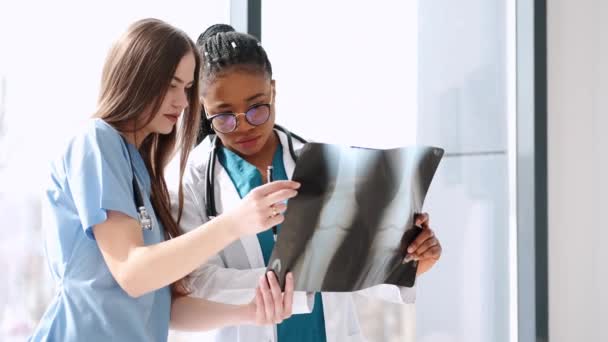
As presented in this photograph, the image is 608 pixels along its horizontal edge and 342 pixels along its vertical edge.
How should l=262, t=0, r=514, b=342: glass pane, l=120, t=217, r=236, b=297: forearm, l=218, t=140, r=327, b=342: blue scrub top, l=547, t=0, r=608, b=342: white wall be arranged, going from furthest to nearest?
l=547, t=0, r=608, b=342: white wall, l=262, t=0, r=514, b=342: glass pane, l=218, t=140, r=327, b=342: blue scrub top, l=120, t=217, r=236, b=297: forearm

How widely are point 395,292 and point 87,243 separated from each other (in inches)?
23.2

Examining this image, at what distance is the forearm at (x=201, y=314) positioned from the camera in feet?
4.49

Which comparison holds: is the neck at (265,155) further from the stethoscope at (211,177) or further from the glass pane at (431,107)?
the glass pane at (431,107)

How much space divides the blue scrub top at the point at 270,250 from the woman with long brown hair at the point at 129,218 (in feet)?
0.52

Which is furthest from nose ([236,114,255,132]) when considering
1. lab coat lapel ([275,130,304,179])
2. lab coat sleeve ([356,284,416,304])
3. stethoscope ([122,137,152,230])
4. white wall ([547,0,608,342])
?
white wall ([547,0,608,342])

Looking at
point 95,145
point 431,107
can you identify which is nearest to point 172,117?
point 95,145

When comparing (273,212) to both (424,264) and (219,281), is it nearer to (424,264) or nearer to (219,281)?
(219,281)

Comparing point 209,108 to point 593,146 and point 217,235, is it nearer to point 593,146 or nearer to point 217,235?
point 217,235

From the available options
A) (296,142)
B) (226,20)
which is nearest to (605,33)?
(226,20)

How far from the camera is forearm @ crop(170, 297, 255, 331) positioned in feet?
4.49

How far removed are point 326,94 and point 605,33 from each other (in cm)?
125

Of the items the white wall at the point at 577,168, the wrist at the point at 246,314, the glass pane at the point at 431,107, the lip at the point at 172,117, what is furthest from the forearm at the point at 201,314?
the white wall at the point at 577,168

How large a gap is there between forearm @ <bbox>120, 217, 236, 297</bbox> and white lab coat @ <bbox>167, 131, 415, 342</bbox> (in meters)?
0.24

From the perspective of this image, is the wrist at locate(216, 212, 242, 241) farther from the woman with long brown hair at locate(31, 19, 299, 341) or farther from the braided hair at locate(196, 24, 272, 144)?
the braided hair at locate(196, 24, 272, 144)
